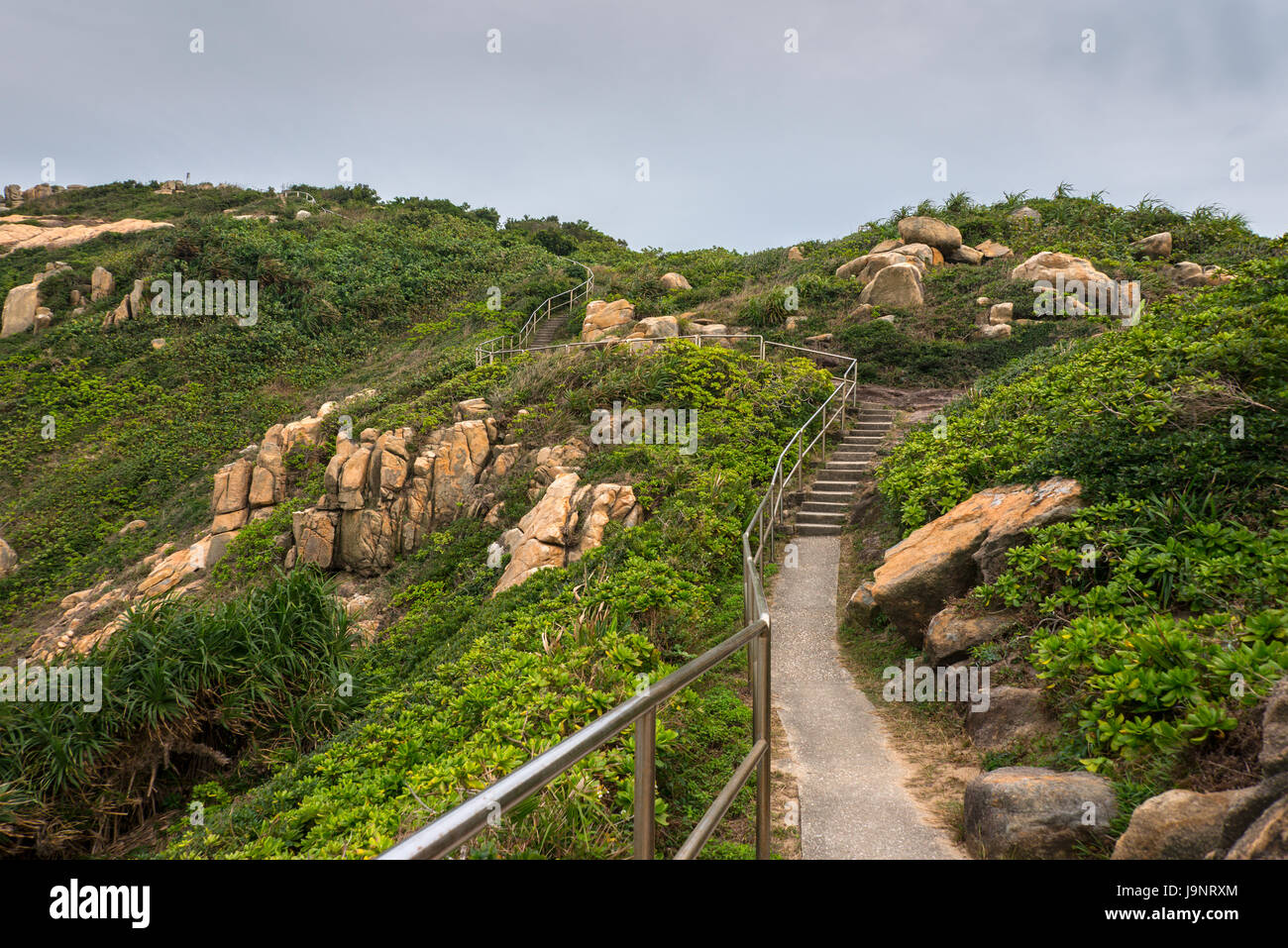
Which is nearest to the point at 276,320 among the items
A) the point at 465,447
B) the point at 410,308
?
the point at 410,308

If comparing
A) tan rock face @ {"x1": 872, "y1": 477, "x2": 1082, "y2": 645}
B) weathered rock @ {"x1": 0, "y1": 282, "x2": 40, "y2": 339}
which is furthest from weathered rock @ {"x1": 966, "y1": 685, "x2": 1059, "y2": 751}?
weathered rock @ {"x1": 0, "y1": 282, "x2": 40, "y2": 339}

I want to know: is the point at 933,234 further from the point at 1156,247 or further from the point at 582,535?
the point at 582,535

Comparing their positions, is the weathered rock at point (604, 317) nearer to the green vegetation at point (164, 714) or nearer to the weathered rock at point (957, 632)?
the green vegetation at point (164, 714)

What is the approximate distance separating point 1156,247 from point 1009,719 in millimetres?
24743

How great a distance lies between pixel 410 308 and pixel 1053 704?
30.9 m

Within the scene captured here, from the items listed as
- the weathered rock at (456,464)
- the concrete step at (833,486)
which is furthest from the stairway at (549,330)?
the concrete step at (833,486)

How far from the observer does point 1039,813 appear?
3.58 meters

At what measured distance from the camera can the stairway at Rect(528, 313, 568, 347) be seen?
987 inches

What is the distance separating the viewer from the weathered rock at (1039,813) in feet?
11.3

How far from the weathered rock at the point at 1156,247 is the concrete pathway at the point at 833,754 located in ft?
71.6

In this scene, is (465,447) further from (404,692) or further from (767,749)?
(767,749)

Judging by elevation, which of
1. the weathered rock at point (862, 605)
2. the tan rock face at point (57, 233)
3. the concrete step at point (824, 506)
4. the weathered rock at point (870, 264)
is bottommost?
the weathered rock at point (862, 605)

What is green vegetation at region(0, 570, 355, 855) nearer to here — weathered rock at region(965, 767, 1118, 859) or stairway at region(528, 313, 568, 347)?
weathered rock at region(965, 767, 1118, 859)

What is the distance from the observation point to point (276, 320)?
2764 centimetres
